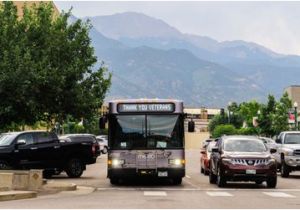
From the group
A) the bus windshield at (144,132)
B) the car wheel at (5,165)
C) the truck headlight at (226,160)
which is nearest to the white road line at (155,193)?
the bus windshield at (144,132)

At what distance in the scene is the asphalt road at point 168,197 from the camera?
55.8 ft

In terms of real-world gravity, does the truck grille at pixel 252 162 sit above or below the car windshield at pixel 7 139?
below

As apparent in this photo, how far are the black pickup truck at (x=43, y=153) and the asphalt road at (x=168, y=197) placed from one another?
3134 millimetres

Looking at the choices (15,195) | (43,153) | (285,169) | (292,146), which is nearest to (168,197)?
(15,195)

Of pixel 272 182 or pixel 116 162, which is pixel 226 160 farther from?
pixel 116 162

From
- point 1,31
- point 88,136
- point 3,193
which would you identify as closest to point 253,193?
point 3,193

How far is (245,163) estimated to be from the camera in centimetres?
2336

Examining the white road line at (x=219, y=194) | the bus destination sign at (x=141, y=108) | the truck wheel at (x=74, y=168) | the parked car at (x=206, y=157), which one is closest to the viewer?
the white road line at (x=219, y=194)

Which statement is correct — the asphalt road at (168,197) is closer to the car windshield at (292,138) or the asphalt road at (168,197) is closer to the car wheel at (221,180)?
the car wheel at (221,180)

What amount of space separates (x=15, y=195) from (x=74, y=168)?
11306 mm

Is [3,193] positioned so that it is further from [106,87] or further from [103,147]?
[103,147]

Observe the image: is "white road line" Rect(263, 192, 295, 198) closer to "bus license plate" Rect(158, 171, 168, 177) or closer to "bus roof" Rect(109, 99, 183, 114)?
"bus license plate" Rect(158, 171, 168, 177)

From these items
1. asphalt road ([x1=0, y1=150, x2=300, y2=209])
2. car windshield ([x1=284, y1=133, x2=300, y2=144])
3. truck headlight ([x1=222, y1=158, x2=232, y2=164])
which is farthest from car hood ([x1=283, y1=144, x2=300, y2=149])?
truck headlight ([x1=222, y1=158, x2=232, y2=164])

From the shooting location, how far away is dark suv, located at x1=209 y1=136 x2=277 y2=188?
23266mm
